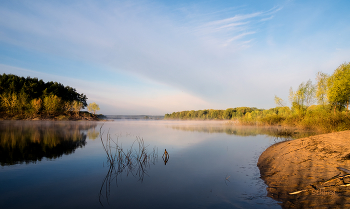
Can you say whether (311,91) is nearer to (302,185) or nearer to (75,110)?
(302,185)

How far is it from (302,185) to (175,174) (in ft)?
15.1

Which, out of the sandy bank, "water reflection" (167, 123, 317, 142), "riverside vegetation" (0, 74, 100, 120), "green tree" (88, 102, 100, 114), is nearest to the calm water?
the sandy bank

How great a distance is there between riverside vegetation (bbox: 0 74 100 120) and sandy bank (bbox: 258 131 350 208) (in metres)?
66.0

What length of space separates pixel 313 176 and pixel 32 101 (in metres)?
68.5

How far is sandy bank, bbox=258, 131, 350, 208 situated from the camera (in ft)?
14.7

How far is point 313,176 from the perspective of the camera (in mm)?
Answer: 6000

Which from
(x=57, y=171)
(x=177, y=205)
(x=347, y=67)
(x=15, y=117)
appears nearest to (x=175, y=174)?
(x=177, y=205)

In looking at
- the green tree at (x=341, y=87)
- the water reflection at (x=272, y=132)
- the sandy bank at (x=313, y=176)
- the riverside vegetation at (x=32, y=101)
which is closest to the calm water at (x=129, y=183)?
the sandy bank at (x=313, y=176)

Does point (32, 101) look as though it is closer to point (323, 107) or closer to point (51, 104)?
point (51, 104)

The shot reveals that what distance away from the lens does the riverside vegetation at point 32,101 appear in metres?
52.2

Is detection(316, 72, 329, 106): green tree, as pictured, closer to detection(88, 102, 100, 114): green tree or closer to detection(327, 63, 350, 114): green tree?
detection(327, 63, 350, 114): green tree

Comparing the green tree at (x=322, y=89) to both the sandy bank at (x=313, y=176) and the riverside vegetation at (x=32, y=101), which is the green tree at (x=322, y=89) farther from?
the riverside vegetation at (x=32, y=101)

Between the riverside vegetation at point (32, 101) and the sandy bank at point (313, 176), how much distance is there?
65996mm

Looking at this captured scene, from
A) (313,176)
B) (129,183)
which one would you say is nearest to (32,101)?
(129,183)
